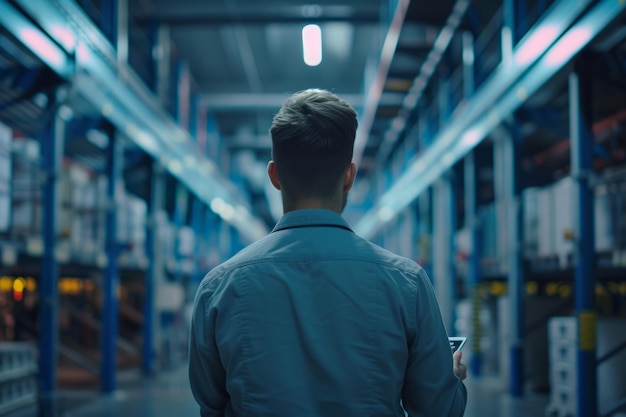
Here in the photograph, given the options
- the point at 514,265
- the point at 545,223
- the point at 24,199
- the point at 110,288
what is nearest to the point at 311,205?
the point at 24,199

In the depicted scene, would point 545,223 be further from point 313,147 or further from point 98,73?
point 313,147

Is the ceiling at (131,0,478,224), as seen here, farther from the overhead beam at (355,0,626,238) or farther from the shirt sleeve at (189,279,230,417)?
the shirt sleeve at (189,279,230,417)

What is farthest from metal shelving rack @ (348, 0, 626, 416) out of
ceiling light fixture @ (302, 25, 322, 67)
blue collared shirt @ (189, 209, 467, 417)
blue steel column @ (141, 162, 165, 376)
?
blue steel column @ (141, 162, 165, 376)

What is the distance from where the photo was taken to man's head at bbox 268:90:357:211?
1.49 metres

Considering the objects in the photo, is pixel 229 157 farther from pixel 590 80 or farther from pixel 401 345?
pixel 401 345

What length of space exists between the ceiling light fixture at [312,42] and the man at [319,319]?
10387 mm

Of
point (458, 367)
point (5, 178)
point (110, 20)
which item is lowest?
point (458, 367)

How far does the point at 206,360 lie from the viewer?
1527 mm

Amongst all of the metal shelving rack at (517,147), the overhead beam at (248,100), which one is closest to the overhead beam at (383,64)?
the metal shelving rack at (517,147)

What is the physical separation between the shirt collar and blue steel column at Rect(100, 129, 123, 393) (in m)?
7.13

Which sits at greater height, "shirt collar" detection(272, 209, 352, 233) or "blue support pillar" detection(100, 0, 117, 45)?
"blue support pillar" detection(100, 0, 117, 45)

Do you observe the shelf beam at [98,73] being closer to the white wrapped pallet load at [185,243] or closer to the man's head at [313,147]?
the white wrapped pallet load at [185,243]

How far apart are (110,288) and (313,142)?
7307 mm

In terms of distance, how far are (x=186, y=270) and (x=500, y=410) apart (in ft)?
26.6
